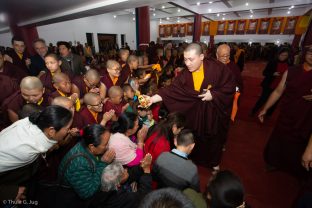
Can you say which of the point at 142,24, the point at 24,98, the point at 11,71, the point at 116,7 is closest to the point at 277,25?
the point at 142,24

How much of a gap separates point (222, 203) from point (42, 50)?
4.03 meters

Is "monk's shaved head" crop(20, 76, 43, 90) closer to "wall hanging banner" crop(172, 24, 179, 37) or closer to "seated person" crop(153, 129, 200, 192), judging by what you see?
"seated person" crop(153, 129, 200, 192)

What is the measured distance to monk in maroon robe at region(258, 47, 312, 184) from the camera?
1921 millimetres

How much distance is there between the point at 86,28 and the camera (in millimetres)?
13844

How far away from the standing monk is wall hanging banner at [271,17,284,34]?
13533 mm

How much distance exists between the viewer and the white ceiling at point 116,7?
459cm

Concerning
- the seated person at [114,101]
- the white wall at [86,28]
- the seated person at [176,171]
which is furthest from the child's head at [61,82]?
the white wall at [86,28]

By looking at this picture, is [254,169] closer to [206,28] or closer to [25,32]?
[25,32]

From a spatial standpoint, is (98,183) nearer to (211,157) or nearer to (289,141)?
(211,157)

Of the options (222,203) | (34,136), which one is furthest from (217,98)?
(34,136)

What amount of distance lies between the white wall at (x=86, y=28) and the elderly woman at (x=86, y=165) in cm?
1332

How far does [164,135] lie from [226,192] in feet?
2.83

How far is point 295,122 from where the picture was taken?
2010 mm

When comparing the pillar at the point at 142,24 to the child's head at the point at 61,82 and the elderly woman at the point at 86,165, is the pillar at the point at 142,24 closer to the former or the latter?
the child's head at the point at 61,82
